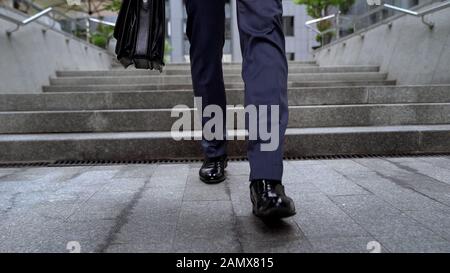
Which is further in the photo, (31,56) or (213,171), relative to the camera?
(31,56)

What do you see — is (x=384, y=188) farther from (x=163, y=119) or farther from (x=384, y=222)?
(x=163, y=119)

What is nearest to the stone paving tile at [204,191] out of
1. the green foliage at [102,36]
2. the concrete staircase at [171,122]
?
the concrete staircase at [171,122]

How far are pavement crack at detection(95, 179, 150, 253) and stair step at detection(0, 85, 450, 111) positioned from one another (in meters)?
1.76

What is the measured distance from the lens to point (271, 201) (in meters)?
1.28

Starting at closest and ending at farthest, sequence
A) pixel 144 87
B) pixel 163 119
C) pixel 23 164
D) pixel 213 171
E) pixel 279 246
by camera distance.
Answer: pixel 279 246 < pixel 213 171 < pixel 23 164 < pixel 163 119 < pixel 144 87

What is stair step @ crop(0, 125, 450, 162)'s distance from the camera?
9.21ft

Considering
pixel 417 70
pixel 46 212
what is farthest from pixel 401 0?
pixel 46 212

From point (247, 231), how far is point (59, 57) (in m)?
6.13

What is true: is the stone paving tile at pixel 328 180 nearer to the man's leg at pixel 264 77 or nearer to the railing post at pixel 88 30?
the man's leg at pixel 264 77

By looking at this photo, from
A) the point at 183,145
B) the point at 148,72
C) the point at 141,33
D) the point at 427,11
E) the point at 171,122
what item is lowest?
the point at 183,145

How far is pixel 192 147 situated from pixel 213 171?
73cm

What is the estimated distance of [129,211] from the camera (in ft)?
5.32

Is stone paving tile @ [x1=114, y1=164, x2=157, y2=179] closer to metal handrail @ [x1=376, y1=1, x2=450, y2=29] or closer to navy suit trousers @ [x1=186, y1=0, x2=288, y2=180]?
navy suit trousers @ [x1=186, y1=0, x2=288, y2=180]

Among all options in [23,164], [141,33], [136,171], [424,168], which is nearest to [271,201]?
[141,33]
